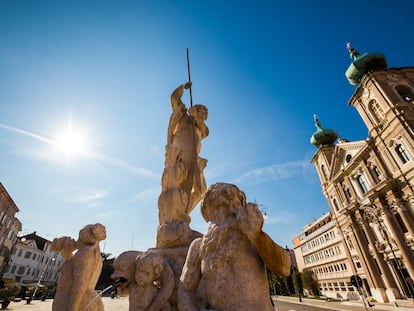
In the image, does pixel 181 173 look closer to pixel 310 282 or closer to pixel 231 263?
pixel 231 263

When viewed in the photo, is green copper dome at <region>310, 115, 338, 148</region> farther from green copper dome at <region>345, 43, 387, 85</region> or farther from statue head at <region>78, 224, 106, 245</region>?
statue head at <region>78, 224, 106, 245</region>

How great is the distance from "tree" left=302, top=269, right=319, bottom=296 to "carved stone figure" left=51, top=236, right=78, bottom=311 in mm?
52641

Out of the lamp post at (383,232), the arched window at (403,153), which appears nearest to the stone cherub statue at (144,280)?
the arched window at (403,153)

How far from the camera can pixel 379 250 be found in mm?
25516

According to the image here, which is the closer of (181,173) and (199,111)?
(181,173)

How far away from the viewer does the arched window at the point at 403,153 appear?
22.9 meters

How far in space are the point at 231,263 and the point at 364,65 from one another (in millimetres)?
39455

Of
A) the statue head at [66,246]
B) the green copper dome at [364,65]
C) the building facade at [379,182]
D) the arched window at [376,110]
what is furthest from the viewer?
the green copper dome at [364,65]

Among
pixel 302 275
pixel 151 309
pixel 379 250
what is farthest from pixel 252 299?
pixel 302 275

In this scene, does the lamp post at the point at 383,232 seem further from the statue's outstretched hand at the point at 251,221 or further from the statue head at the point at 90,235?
the statue head at the point at 90,235

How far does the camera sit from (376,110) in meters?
28.7

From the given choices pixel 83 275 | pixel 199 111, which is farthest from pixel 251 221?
pixel 199 111

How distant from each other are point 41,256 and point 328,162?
190ft

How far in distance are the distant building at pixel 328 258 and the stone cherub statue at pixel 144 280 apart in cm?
3949
